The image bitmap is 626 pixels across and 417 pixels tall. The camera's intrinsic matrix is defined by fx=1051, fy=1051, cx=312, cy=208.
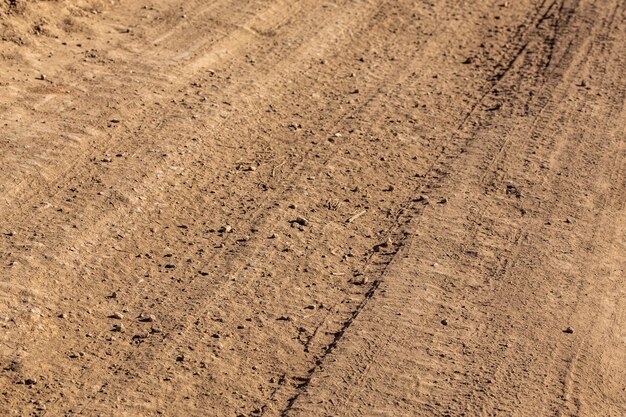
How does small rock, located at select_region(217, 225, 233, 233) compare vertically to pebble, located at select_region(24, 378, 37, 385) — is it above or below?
below

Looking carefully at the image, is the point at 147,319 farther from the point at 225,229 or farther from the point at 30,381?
the point at 225,229

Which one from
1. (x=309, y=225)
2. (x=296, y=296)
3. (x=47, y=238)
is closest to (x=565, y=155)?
(x=309, y=225)

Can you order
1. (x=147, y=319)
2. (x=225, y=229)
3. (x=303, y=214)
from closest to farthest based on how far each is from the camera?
(x=147, y=319) → (x=225, y=229) → (x=303, y=214)

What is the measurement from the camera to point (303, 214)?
7.31m

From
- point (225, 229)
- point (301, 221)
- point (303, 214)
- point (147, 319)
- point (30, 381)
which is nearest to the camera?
point (30, 381)

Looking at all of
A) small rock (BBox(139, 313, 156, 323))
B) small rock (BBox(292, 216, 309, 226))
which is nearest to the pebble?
small rock (BBox(139, 313, 156, 323))

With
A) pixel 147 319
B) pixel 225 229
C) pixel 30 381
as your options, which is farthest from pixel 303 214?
pixel 30 381

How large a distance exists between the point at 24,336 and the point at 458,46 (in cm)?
593

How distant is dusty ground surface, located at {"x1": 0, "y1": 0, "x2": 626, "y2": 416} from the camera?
19.1ft

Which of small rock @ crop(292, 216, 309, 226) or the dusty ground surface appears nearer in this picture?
the dusty ground surface

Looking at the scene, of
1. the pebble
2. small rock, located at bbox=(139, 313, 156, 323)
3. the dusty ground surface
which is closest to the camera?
the pebble

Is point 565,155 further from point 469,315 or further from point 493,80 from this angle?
point 469,315

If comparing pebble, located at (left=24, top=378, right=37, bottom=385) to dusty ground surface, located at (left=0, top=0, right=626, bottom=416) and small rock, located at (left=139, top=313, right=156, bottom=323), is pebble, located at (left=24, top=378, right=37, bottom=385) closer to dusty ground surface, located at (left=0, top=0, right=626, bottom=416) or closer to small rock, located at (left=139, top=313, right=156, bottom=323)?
dusty ground surface, located at (left=0, top=0, right=626, bottom=416)

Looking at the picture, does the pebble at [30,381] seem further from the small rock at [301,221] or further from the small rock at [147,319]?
the small rock at [301,221]
